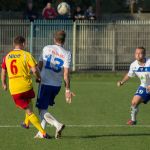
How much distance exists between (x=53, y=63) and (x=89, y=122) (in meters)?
Result: 2.70

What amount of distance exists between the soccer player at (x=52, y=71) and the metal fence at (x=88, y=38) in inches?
666

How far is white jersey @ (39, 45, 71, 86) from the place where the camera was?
43.0 ft

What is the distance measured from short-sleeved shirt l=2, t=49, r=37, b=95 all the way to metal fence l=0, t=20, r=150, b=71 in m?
17.3

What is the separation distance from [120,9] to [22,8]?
8091 mm

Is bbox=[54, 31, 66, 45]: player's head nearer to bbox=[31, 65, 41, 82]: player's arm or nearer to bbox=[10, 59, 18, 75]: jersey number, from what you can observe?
bbox=[31, 65, 41, 82]: player's arm

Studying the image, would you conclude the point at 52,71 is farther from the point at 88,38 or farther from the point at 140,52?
the point at 88,38

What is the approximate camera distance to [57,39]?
13.1 metres

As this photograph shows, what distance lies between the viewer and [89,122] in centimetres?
1550

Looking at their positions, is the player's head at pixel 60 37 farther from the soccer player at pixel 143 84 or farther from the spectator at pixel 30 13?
the spectator at pixel 30 13

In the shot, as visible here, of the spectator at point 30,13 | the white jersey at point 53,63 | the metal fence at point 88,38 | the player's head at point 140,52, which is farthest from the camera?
the spectator at point 30,13

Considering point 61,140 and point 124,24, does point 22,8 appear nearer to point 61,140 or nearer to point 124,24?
point 124,24

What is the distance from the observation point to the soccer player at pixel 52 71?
13.1 metres

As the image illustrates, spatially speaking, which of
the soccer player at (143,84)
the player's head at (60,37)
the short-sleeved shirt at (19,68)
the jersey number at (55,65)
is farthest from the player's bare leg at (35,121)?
the soccer player at (143,84)

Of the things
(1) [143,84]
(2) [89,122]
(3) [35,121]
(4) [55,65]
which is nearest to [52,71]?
(4) [55,65]
